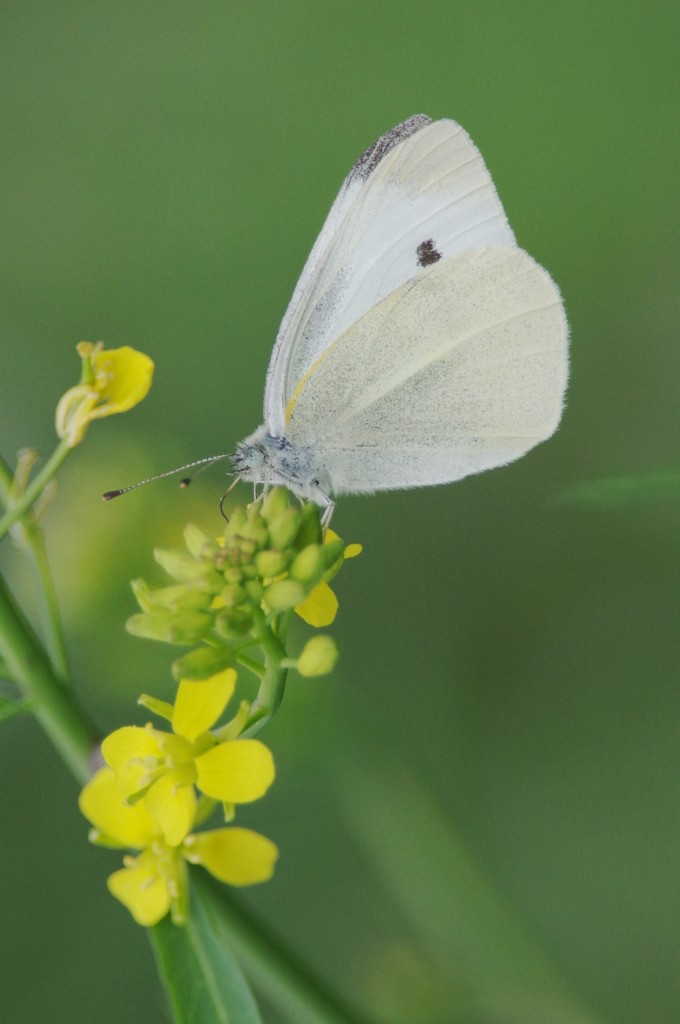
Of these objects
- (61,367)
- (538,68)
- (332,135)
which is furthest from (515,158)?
(61,367)

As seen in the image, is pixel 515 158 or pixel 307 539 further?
pixel 515 158

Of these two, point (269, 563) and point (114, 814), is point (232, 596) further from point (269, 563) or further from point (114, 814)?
point (114, 814)

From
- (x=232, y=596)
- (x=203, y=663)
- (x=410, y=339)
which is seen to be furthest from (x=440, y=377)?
(x=203, y=663)

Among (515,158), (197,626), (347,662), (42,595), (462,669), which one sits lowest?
(462,669)

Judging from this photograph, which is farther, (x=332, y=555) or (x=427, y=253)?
(x=427, y=253)

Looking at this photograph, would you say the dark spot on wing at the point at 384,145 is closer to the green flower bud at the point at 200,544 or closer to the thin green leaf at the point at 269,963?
the green flower bud at the point at 200,544

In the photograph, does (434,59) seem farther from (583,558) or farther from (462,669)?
(462,669)
